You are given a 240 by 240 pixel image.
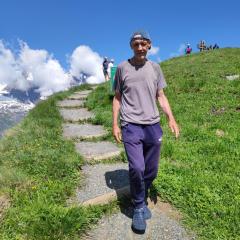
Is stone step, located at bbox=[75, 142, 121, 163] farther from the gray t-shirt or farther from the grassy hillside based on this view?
the gray t-shirt

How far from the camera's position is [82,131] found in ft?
43.7

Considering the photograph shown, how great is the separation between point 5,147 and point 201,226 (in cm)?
628

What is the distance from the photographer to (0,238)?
19.1ft

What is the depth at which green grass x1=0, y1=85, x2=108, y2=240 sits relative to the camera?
234 inches

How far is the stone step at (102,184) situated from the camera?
7184mm

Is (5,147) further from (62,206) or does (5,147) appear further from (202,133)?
(202,133)

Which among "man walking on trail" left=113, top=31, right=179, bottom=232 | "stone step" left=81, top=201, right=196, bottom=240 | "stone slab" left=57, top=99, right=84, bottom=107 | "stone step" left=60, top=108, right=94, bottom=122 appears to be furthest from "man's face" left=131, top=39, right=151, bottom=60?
"stone slab" left=57, top=99, right=84, bottom=107

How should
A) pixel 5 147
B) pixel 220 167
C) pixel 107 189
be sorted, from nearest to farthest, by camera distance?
pixel 107 189 → pixel 220 167 → pixel 5 147

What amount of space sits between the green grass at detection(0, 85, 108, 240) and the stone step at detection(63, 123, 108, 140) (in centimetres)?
97

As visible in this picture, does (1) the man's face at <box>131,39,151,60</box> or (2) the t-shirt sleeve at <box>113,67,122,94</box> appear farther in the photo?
(2) the t-shirt sleeve at <box>113,67,122,94</box>

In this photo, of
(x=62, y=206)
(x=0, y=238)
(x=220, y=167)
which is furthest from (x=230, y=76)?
(x=0, y=238)

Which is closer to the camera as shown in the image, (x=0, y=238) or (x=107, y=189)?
(x=0, y=238)

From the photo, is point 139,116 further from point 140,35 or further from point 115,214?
point 115,214

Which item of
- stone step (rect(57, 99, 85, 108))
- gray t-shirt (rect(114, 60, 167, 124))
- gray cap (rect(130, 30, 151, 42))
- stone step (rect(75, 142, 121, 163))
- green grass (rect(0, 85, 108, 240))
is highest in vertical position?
gray cap (rect(130, 30, 151, 42))
